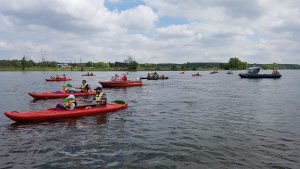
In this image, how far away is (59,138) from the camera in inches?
645

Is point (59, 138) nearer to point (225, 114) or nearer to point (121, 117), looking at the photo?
point (121, 117)

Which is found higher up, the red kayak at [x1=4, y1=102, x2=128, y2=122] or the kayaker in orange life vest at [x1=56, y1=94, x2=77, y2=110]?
the kayaker in orange life vest at [x1=56, y1=94, x2=77, y2=110]

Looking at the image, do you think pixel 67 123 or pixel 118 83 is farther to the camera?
pixel 118 83

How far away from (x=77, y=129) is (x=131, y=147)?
17.1 feet

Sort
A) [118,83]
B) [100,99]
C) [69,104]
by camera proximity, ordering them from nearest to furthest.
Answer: [69,104], [100,99], [118,83]

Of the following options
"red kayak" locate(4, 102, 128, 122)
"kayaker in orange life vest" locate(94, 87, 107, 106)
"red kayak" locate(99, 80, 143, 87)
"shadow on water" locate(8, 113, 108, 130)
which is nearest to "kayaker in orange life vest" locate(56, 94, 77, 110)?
"red kayak" locate(4, 102, 128, 122)

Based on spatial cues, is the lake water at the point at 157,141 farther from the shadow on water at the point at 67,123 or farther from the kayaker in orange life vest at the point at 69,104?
the kayaker in orange life vest at the point at 69,104

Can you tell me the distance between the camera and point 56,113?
21.1 meters

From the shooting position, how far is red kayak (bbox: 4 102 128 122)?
1970 centimetres

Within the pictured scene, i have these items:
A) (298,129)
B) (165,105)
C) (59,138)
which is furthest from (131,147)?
(165,105)

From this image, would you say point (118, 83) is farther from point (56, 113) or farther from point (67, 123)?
point (67, 123)

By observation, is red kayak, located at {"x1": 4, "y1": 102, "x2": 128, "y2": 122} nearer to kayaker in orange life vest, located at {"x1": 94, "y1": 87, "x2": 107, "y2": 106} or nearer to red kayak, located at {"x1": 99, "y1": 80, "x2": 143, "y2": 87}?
kayaker in orange life vest, located at {"x1": 94, "y1": 87, "x2": 107, "y2": 106}

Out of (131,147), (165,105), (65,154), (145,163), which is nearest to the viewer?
(145,163)

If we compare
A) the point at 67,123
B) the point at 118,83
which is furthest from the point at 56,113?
the point at 118,83
